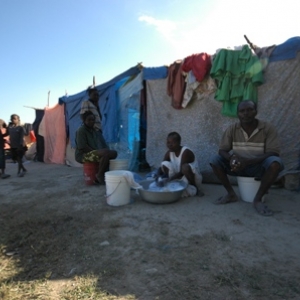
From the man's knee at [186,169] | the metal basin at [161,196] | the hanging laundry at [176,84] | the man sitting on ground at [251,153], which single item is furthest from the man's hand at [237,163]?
the hanging laundry at [176,84]

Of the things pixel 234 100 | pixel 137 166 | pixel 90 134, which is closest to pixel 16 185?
pixel 90 134

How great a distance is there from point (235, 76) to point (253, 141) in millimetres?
1274

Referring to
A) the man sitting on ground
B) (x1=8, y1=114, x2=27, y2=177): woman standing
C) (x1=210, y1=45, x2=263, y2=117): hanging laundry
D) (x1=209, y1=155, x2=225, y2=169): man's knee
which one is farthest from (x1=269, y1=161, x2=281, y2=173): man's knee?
(x1=8, y1=114, x2=27, y2=177): woman standing

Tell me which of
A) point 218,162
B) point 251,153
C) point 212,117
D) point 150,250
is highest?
point 212,117

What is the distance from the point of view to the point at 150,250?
6.31 ft

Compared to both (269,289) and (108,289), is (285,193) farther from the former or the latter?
(108,289)

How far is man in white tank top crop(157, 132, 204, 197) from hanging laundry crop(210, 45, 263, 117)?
3.60 ft

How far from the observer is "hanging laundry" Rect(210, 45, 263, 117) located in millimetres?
3562

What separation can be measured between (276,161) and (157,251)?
1.63 m

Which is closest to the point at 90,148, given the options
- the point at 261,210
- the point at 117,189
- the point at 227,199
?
the point at 117,189

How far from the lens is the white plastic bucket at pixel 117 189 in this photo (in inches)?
117

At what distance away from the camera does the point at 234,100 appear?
3.79 meters

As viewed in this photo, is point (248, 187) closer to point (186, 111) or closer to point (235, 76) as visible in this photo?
point (235, 76)

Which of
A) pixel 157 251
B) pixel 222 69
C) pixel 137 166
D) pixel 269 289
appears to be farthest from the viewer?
pixel 137 166
